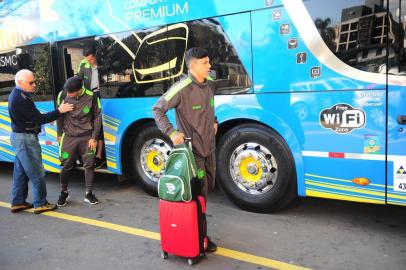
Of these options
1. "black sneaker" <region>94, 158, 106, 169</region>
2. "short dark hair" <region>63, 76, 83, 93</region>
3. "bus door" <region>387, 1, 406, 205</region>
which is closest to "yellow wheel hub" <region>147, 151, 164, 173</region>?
"black sneaker" <region>94, 158, 106, 169</region>

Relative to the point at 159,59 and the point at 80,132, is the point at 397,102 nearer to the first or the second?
the point at 159,59

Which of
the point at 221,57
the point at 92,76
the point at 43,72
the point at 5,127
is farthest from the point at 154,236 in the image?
the point at 5,127

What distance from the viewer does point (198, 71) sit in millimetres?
3740

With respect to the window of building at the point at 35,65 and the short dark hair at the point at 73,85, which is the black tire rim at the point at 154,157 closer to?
the short dark hair at the point at 73,85

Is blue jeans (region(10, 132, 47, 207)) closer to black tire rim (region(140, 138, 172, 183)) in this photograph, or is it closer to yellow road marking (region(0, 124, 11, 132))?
black tire rim (region(140, 138, 172, 183))

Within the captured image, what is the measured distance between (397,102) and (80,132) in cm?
385

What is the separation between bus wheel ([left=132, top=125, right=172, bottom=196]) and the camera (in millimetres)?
5738

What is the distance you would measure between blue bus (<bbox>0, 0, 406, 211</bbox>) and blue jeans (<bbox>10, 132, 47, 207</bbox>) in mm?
1016

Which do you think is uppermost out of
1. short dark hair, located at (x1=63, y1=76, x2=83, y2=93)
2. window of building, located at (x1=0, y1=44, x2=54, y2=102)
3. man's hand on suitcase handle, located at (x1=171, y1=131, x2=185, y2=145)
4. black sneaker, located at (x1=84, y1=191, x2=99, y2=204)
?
window of building, located at (x1=0, y1=44, x2=54, y2=102)

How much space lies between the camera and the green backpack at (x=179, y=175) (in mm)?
3557

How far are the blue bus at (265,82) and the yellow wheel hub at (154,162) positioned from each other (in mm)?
17

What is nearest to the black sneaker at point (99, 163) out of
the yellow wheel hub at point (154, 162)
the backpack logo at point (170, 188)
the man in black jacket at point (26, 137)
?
the yellow wheel hub at point (154, 162)

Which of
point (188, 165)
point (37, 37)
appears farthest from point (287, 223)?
point (37, 37)

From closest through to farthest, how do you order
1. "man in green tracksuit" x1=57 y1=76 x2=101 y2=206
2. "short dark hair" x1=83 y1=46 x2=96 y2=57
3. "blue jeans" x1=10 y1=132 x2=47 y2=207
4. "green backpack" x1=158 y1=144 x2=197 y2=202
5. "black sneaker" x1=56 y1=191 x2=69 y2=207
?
"green backpack" x1=158 y1=144 x2=197 y2=202 → "blue jeans" x1=10 y1=132 x2=47 y2=207 → "man in green tracksuit" x1=57 y1=76 x2=101 y2=206 → "black sneaker" x1=56 y1=191 x2=69 y2=207 → "short dark hair" x1=83 y1=46 x2=96 y2=57
